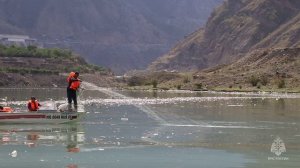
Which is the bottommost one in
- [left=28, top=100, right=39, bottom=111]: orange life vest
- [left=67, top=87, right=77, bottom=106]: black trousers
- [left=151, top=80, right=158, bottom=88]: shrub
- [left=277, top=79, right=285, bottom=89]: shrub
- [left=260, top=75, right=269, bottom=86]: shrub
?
[left=28, top=100, right=39, bottom=111]: orange life vest

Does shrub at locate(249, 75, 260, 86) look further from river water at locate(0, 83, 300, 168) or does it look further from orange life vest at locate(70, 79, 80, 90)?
orange life vest at locate(70, 79, 80, 90)

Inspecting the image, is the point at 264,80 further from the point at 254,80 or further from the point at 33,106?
the point at 33,106

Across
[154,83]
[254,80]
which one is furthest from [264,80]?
[154,83]

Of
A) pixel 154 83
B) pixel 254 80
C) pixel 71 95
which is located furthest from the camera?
pixel 154 83

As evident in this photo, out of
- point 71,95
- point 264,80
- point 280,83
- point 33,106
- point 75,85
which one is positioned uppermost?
point 264,80

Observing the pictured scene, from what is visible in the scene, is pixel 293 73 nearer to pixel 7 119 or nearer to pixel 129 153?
pixel 7 119

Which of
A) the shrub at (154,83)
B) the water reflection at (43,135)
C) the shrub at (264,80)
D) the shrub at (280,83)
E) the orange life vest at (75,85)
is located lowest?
the water reflection at (43,135)

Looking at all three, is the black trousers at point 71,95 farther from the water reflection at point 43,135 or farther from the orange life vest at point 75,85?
the water reflection at point 43,135

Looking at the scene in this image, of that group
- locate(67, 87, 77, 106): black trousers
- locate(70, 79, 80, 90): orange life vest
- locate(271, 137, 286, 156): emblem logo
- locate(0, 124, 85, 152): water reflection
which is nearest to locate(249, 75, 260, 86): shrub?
locate(67, 87, 77, 106): black trousers

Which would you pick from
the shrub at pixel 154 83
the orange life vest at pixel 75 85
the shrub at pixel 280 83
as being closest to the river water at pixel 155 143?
the orange life vest at pixel 75 85

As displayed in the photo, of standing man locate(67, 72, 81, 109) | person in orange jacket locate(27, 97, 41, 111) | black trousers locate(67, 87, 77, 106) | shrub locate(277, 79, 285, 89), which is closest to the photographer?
person in orange jacket locate(27, 97, 41, 111)

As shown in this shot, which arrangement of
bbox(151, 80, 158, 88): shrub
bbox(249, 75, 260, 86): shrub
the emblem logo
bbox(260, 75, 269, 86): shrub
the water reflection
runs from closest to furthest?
the emblem logo < the water reflection < bbox(260, 75, 269, 86): shrub < bbox(249, 75, 260, 86): shrub < bbox(151, 80, 158, 88): shrub

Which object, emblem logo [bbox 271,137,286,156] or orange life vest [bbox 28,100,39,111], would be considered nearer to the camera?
emblem logo [bbox 271,137,286,156]

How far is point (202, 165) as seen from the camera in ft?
111
